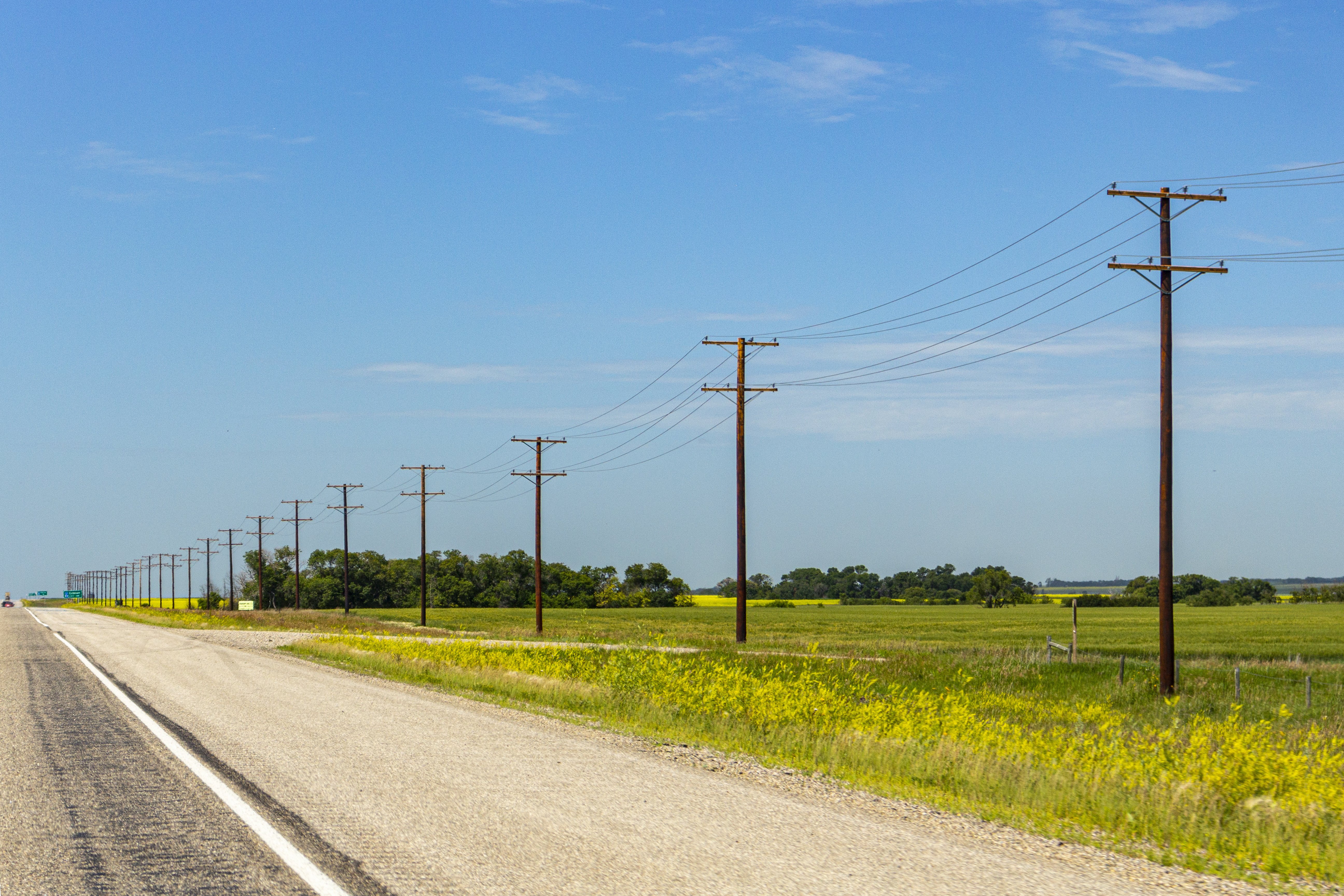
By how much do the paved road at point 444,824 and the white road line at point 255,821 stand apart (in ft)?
0.31

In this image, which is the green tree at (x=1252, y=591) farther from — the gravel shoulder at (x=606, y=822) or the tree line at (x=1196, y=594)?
the gravel shoulder at (x=606, y=822)

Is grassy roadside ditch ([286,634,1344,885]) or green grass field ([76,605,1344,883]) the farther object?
green grass field ([76,605,1344,883])

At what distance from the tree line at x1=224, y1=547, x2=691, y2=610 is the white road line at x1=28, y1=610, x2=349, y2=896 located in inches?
5542

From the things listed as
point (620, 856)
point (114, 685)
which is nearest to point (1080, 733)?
point (620, 856)

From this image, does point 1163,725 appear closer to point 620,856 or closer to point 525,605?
point 620,856

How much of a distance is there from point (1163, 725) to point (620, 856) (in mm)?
17944

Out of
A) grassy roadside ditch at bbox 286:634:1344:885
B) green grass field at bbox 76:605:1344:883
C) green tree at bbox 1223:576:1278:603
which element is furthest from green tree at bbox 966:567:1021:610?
grassy roadside ditch at bbox 286:634:1344:885

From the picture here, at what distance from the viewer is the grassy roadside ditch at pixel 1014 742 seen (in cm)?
891

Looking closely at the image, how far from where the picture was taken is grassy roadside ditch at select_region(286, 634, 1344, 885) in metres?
8.91

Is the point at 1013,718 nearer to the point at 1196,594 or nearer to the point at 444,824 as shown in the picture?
the point at 444,824

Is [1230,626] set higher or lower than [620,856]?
lower

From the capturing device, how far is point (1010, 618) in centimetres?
9350

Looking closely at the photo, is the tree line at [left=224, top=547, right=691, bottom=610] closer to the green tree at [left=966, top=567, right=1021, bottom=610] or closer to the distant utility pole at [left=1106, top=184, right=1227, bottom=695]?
the green tree at [left=966, top=567, right=1021, bottom=610]

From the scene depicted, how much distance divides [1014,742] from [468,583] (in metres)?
147
